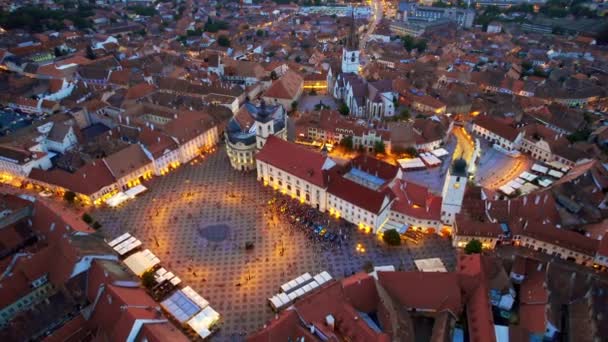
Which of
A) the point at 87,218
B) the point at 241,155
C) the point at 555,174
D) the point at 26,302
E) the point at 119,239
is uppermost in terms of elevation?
the point at 241,155

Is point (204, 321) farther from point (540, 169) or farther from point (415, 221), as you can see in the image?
point (540, 169)

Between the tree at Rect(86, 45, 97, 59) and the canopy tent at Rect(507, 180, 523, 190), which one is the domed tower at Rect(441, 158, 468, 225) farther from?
the tree at Rect(86, 45, 97, 59)

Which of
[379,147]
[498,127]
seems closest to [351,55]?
[379,147]

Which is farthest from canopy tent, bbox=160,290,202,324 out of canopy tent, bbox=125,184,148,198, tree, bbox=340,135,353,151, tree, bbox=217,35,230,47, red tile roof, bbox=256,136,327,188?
tree, bbox=217,35,230,47

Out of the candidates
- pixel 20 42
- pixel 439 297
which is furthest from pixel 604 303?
pixel 20 42

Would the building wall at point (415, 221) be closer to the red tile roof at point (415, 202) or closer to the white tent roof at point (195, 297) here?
the red tile roof at point (415, 202)

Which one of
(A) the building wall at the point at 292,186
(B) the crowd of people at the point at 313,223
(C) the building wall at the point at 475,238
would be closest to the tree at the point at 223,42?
(A) the building wall at the point at 292,186
